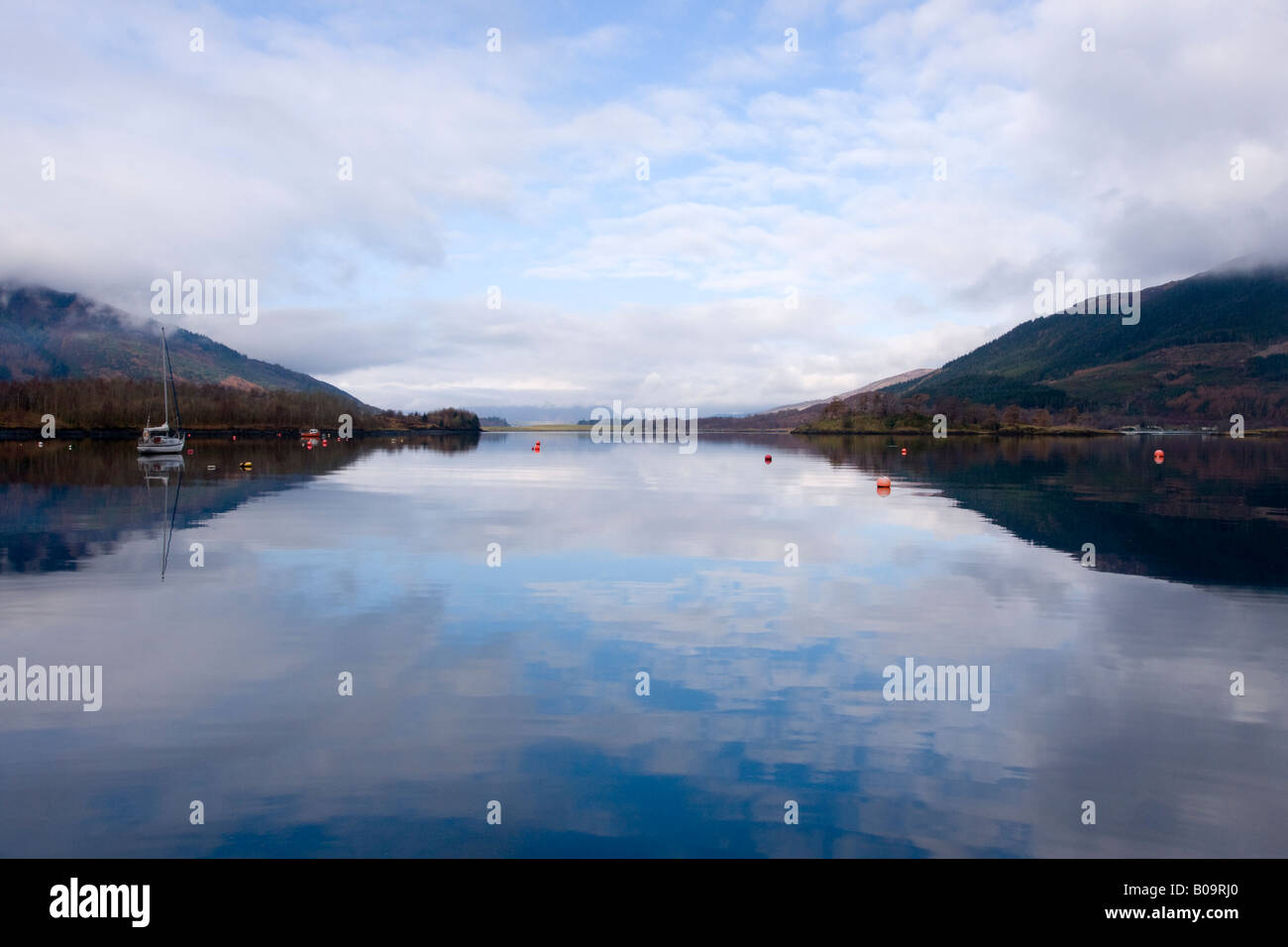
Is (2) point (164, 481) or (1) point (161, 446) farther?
(1) point (161, 446)

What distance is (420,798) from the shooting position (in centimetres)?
960

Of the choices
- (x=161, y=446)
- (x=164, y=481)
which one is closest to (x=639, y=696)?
(x=164, y=481)

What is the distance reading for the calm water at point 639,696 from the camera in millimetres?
9109

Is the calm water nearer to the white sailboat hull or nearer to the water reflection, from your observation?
the water reflection

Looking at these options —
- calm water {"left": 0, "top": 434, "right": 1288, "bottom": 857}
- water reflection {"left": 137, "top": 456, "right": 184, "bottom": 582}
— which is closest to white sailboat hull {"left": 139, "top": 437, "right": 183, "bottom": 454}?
water reflection {"left": 137, "top": 456, "right": 184, "bottom": 582}

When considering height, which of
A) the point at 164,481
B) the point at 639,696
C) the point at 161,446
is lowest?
the point at 639,696

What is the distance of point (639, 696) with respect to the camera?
1324 centimetres

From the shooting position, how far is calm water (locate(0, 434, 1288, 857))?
9109 mm

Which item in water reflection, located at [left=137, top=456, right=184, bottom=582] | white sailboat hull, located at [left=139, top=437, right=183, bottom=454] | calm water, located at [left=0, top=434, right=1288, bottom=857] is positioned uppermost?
white sailboat hull, located at [left=139, top=437, right=183, bottom=454]

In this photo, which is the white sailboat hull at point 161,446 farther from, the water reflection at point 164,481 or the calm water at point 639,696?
the calm water at point 639,696

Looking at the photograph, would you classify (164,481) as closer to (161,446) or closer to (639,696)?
(161,446)

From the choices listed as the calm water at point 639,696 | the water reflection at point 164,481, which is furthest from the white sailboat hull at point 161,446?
the calm water at point 639,696

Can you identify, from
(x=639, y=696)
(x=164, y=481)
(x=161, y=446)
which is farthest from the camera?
(x=161, y=446)

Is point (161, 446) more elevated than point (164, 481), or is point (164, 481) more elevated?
point (161, 446)
